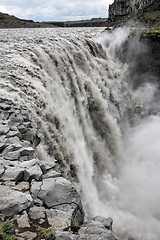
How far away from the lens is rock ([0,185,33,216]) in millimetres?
4609

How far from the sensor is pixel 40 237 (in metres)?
4.18

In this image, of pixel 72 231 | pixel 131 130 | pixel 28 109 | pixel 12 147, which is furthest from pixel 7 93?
pixel 131 130

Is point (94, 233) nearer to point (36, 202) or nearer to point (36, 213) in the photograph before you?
point (36, 213)

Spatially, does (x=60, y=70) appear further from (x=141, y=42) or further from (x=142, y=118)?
(x=141, y=42)

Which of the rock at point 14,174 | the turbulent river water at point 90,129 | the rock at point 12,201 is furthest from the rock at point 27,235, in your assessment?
the turbulent river water at point 90,129

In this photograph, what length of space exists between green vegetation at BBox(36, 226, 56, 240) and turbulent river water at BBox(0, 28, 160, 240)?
4503 mm

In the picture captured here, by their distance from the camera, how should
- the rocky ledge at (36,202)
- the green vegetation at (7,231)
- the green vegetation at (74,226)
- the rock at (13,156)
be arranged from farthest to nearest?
the rock at (13,156) < the green vegetation at (74,226) < the rocky ledge at (36,202) < the green vegetation at (7,231)

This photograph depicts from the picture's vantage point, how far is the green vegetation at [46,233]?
415cm

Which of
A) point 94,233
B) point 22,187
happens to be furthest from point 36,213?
point 94,233

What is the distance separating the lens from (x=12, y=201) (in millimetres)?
4781

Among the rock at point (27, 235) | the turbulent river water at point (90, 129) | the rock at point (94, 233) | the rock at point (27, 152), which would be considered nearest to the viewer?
the rock at point (27, 235)

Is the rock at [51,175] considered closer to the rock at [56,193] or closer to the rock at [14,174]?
the rock at [56,193]

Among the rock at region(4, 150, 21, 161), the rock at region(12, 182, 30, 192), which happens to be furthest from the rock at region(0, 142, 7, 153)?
the rock at region(12, 182, 30, 192)

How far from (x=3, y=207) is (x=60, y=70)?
12188 mm
